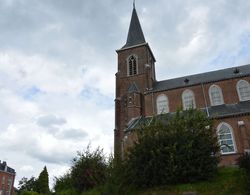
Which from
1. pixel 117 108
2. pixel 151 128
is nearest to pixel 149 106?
pixel 117 108

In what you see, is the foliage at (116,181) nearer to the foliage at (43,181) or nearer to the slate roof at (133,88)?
the slate roof at (133,88)

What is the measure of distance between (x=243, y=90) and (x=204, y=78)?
5.94 m

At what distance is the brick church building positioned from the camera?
2625cm

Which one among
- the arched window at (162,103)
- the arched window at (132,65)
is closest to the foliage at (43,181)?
the arched window at (132,65)

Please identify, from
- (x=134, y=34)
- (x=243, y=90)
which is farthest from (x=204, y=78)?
(x=134, y=34)

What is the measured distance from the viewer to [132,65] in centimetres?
3994

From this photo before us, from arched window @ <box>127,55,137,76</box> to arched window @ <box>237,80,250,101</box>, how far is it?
15236 mm

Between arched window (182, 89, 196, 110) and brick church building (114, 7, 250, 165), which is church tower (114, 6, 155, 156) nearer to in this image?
brick church building (114, 7, 250, 165)

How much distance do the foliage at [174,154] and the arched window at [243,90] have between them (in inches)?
580

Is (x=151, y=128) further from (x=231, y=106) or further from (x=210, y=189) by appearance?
(x=231, y=106)

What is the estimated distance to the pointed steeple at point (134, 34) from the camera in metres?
42.3

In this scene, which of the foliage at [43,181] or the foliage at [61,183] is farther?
the foliage at [43,181]

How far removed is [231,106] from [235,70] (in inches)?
232

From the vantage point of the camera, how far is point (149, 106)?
114 ft
